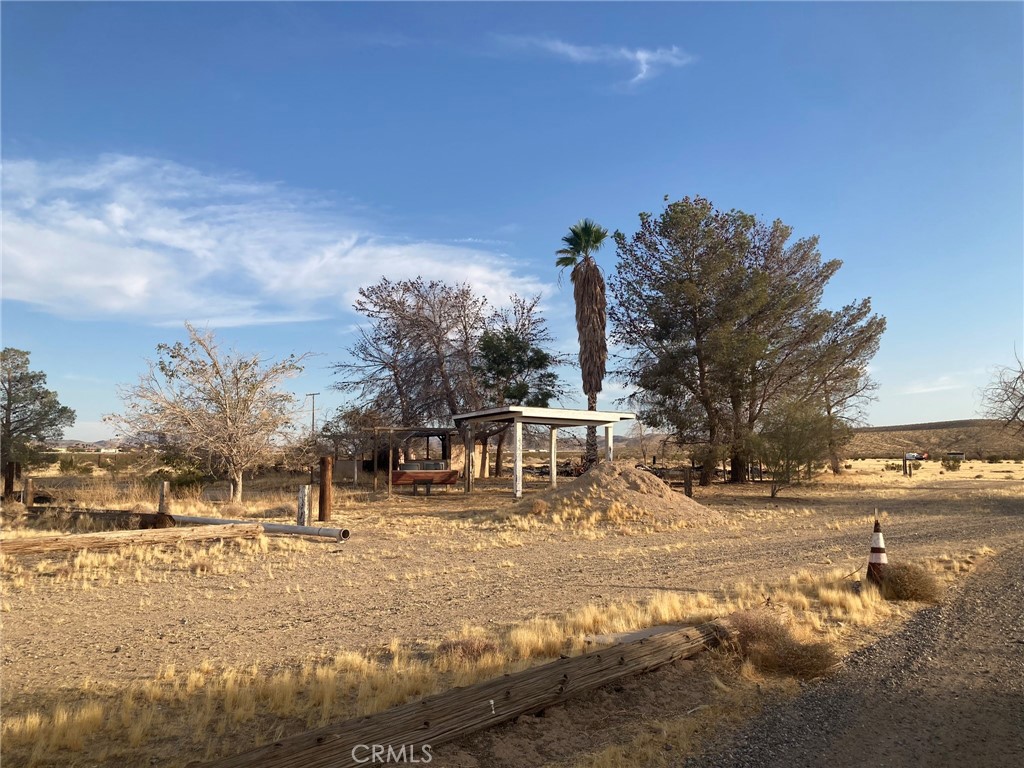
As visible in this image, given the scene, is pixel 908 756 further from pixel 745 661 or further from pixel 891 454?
pixel 891 454

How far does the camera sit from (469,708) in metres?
4.63

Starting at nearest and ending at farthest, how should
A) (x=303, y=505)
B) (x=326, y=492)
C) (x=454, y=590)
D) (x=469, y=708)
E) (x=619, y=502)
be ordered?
(x=469, y=708) < (x=454, y=590) < (x=303, y=505) < (x=326, y=492) < (x=619, y=502)

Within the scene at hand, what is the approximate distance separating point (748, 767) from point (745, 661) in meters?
2.05

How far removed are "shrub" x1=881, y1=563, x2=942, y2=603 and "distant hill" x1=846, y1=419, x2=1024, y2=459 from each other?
70.1 meters

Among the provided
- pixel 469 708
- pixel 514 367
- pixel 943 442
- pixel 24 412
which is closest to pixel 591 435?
pixel 514 367

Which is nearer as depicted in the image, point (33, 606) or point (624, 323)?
point (33, 606)

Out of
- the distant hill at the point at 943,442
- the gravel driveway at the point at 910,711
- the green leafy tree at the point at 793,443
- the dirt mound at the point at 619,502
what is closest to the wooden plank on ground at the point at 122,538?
the dirt mound at the point at 619,502

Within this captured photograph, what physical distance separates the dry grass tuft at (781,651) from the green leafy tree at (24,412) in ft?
109

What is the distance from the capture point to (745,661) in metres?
6.34

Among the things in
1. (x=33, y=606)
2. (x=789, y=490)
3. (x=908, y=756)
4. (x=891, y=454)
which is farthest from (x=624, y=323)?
(x=891, y=454)

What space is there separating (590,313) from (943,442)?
74860mm

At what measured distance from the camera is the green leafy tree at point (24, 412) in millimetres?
31344

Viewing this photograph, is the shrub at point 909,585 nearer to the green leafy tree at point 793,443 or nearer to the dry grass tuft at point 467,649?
the dry grass tuft at point 467,649

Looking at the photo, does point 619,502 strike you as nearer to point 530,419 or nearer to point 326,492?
point 530,419
